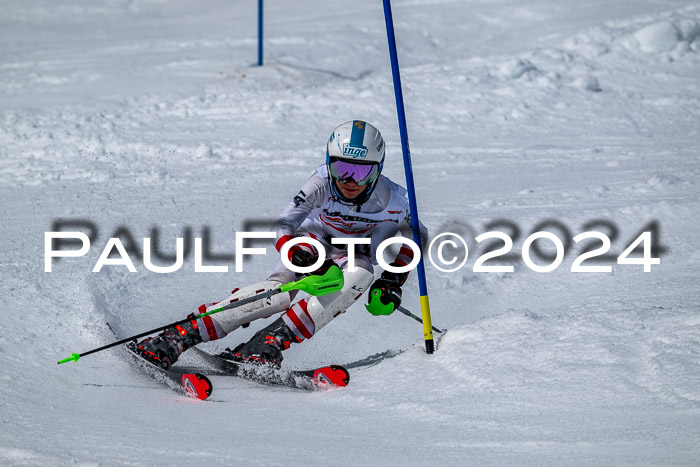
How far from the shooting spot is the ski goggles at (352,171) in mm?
4988

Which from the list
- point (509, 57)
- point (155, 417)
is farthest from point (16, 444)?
point (509, 57)

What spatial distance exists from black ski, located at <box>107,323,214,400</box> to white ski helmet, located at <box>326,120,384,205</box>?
1.56 m

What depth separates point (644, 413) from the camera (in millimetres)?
3684

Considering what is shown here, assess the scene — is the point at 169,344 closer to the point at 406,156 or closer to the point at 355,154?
the point at 355,154

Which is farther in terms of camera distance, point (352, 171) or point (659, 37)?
point (659, 37)

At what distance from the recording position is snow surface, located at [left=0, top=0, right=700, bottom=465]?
370 cm

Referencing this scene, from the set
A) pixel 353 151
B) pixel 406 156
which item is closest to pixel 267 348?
pixel 353 151

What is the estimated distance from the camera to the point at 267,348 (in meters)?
4.81

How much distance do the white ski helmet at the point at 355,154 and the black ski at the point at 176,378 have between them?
1.56 metres

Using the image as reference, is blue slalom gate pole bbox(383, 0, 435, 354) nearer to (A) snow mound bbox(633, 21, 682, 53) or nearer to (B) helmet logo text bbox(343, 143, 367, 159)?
(B) helmet logo text bbox(343, 143, 367, 159)

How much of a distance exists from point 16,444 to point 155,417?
2.44ft

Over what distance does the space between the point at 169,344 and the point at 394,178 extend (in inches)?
195
